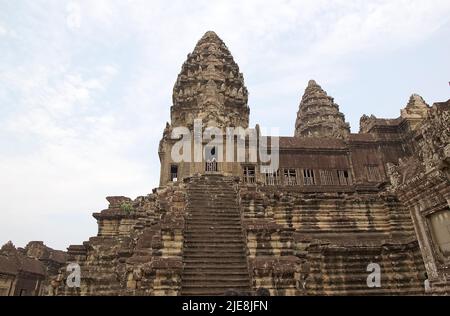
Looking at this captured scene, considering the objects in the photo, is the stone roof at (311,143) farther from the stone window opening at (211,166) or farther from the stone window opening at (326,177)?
the stone window opening at (211,166)

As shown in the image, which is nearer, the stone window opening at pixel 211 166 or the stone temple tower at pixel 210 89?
the stone window opening at pixel 211 166

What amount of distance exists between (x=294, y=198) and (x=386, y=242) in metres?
5.39

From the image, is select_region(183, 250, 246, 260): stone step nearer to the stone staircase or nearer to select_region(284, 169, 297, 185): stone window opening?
the stone staircase

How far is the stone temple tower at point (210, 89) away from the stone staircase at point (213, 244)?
764 centimetres

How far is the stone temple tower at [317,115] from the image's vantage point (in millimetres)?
41750

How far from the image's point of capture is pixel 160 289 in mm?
11258

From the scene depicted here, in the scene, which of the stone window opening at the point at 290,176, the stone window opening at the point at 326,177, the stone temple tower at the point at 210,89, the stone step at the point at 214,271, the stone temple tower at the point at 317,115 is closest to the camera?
the stone step at the point at 214,271

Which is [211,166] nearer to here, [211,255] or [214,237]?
[214,237]

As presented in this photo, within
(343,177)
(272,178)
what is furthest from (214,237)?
(343,177)

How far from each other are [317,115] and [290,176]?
79.0 feet

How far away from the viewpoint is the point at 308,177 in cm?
2205

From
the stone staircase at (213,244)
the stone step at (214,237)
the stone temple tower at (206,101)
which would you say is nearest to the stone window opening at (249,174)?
the stone temple tower at (206,101)
